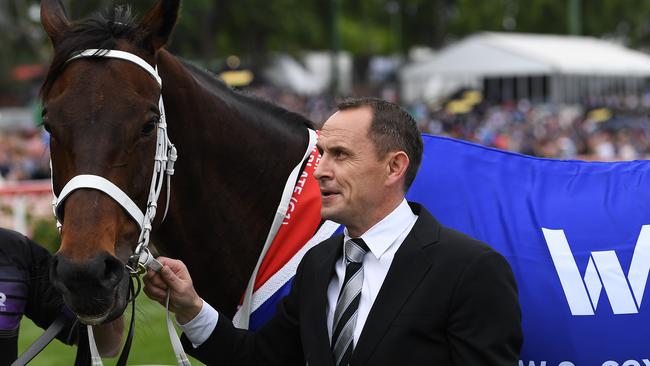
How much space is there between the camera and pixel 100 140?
2.80m

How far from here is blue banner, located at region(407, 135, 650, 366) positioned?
3219 millimetres

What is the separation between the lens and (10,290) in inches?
123

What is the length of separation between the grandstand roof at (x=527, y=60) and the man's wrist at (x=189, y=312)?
33.1 meters

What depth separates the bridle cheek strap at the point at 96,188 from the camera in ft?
9.05

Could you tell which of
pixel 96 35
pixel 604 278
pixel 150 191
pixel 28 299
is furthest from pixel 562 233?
pixel 28 299

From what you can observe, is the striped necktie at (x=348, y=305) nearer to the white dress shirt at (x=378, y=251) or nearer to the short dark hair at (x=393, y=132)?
the white dress shirt at (x=378, y=251)

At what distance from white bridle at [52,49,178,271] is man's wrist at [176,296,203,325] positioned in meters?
0.20

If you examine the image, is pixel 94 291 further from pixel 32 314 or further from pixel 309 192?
pixel 309 192

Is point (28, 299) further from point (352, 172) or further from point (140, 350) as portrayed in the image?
point (140, 350)

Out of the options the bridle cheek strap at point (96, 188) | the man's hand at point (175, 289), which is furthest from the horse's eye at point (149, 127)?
the man's hand at point (175, 289)

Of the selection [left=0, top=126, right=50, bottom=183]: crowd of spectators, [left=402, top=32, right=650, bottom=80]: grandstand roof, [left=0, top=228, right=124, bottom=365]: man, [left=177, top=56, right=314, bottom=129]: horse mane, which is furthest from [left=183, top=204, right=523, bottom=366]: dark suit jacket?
[left=402, top=32, right=650, bottom=80]: grandstand roof

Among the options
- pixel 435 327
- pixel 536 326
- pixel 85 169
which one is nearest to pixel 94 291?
pixel 85 169

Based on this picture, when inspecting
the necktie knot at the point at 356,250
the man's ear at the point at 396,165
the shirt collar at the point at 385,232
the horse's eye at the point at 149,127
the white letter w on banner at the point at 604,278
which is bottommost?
the white letter w on banner at the point at 604,278

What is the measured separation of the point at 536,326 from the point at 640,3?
1979 inches
